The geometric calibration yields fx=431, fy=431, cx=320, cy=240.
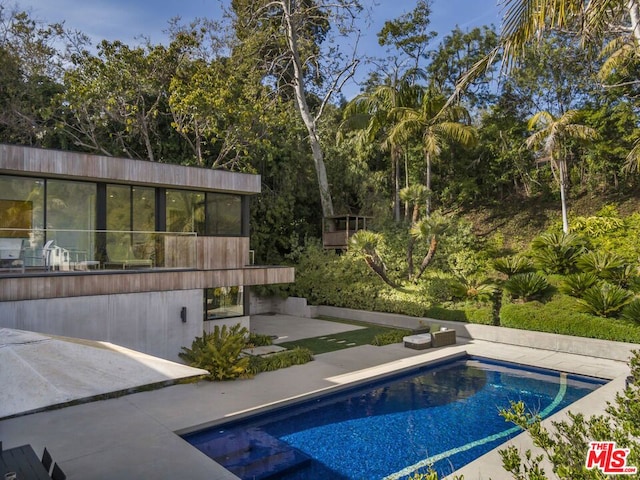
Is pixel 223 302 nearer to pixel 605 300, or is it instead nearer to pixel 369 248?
pixel 369 248

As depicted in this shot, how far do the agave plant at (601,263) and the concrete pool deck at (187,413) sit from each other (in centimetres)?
309

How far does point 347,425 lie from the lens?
7.84 meters

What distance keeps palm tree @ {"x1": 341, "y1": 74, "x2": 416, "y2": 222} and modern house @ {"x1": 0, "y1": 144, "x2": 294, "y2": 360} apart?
10502 millimetres

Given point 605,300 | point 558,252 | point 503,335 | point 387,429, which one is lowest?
point 387,429

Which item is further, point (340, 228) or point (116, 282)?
point (340, 228)

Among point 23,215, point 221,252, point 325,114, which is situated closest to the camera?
point 23,215

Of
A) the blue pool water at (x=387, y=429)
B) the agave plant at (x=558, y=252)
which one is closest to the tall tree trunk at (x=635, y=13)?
the blue pool water at (x=387, y=429)

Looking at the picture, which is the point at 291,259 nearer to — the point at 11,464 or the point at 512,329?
the point at 512,329

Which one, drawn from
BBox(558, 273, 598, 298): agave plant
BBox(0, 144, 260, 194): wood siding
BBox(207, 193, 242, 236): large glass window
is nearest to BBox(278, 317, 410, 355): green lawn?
BBox(207, 193, 242, 236): large glass window

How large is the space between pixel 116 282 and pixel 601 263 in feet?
46.5

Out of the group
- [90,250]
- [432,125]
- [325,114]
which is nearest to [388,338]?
[90,250]

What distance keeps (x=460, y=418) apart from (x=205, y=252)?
7.40 metres

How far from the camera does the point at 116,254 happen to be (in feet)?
34.2

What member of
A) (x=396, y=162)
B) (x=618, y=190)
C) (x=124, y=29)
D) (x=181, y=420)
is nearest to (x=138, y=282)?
(x=181, y=420)
